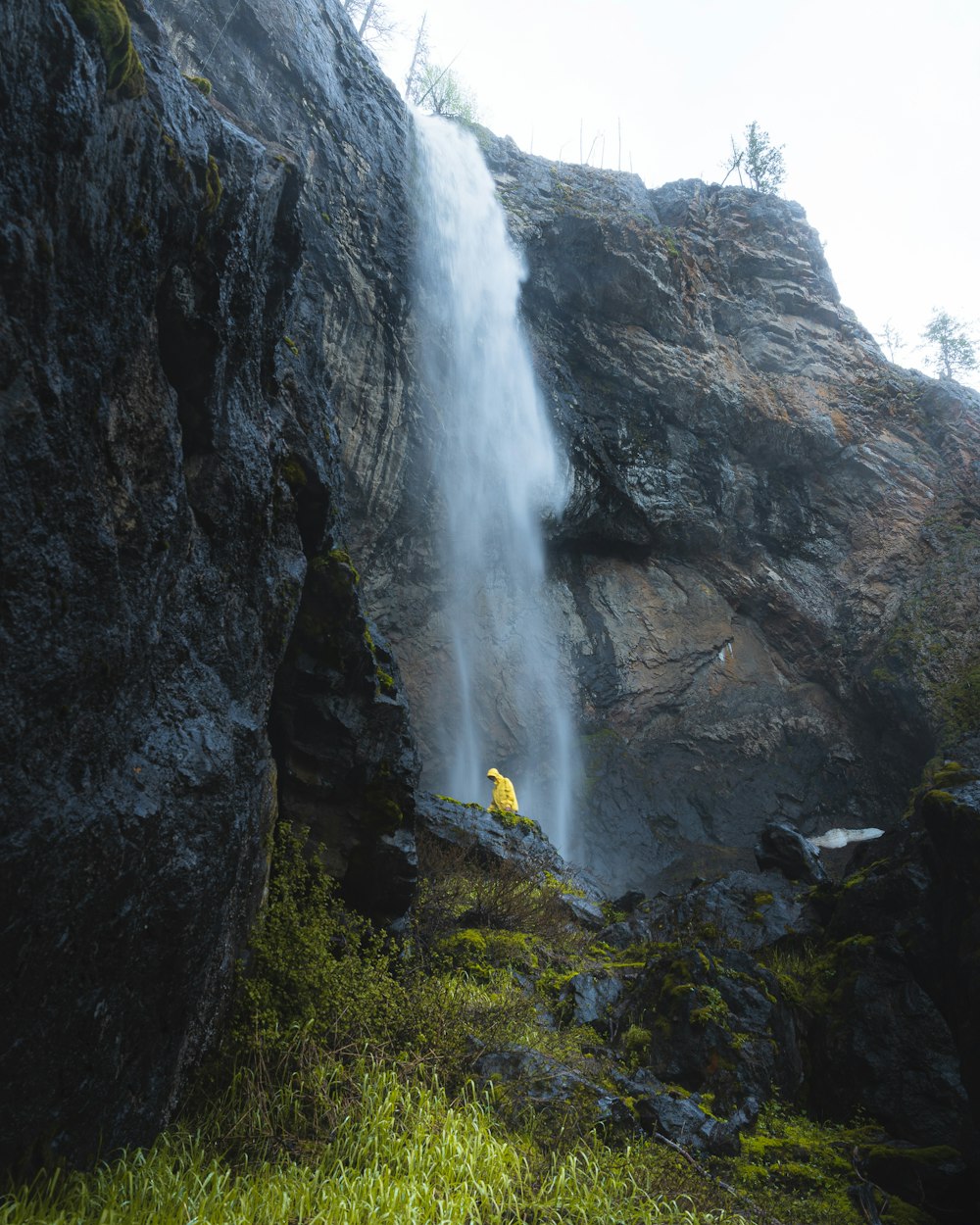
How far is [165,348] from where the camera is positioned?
15.7 feet

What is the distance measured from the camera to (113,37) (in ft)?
11.9

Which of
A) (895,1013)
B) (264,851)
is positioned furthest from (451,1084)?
(895,1013)

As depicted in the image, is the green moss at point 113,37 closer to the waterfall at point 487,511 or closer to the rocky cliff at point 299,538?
the rocky cliff at point 299,538

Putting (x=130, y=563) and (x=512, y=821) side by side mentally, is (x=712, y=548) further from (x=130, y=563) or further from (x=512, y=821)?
(x=130, y=563)

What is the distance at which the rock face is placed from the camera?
1816 centimetres

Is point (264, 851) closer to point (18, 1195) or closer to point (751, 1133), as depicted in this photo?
point (18, 1195)

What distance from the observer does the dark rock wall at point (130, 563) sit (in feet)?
10.3

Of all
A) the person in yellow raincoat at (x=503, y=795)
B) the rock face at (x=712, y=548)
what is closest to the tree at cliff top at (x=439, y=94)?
the rock face at (x=712, y=548)

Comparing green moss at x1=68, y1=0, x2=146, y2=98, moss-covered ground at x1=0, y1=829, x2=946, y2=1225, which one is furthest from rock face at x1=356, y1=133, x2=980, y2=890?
green moss at x1=68, y1=0, x2=146, y2=98

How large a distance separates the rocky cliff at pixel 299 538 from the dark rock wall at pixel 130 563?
0.07 ft

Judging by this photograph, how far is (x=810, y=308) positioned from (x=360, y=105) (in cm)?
1319

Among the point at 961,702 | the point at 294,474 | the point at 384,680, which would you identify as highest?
the point at 294,474

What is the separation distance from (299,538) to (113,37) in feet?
12.2

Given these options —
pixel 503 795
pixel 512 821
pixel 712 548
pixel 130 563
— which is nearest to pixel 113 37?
pixel 130 563
